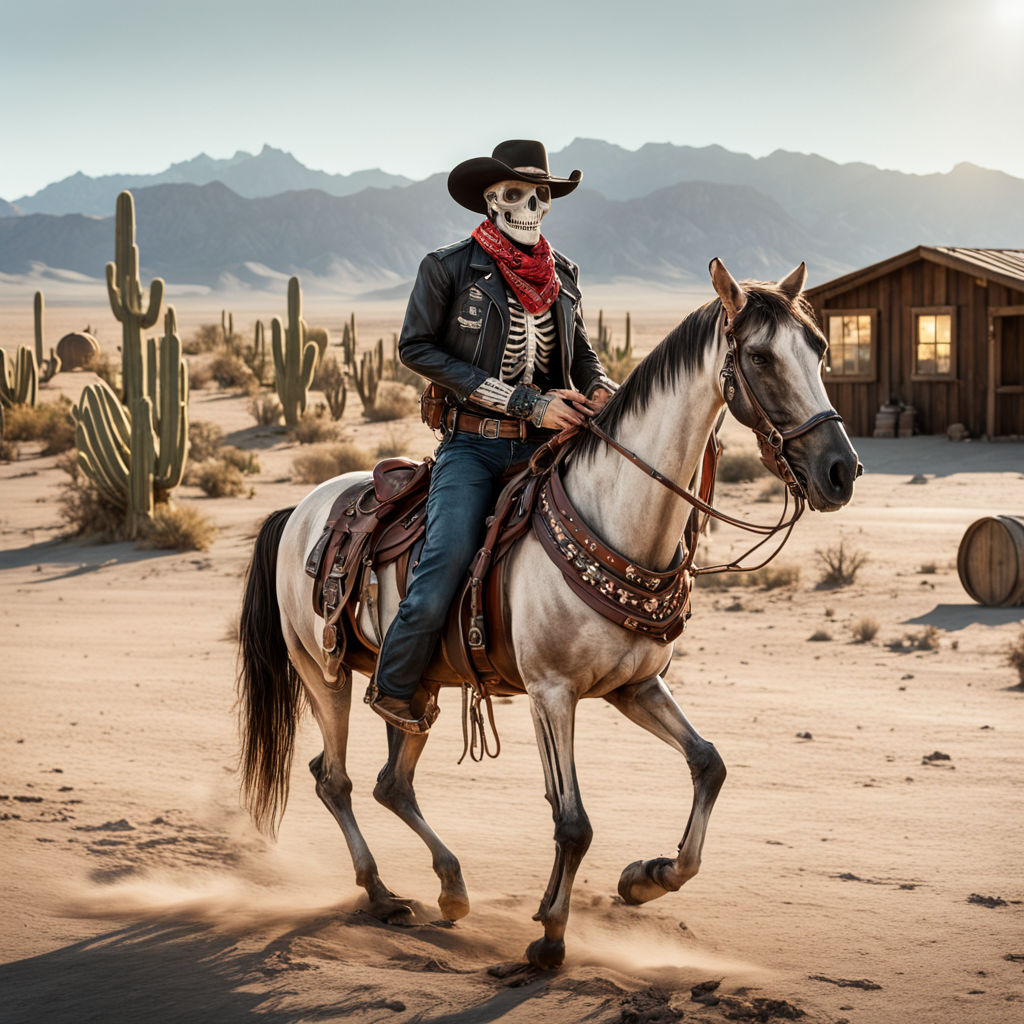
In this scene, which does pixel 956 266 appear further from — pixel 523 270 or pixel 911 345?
pixel 523 270

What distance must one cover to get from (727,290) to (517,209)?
53.5 inches

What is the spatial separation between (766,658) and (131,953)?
714 centimetres

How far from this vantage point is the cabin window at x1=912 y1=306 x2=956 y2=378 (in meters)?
25.4

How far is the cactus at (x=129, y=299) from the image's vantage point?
17.3 m

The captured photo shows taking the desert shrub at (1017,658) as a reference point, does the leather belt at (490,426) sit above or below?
above

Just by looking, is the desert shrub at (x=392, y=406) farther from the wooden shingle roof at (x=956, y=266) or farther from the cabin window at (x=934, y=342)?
the cabin window at (x=934, y=342)

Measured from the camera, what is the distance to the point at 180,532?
16.3 metres

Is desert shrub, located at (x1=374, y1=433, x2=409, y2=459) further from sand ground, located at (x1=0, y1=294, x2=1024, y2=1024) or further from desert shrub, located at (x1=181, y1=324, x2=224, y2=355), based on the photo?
desert shrub, located at (x1=181, y1=324, x2=224, y2=355)

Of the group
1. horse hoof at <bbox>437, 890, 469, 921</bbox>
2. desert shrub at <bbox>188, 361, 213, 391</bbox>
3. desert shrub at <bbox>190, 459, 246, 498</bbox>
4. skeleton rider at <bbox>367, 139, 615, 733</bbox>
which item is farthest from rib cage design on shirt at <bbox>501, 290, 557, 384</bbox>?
desert shrub at <bbox>188, 361, 213, 391</bbox>

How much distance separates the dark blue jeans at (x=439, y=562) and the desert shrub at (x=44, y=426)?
70.4ft

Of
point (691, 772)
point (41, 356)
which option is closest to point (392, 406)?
point (41, 356)

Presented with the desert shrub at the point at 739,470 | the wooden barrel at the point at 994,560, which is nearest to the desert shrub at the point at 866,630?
the wooden barrel at the point at 994,560

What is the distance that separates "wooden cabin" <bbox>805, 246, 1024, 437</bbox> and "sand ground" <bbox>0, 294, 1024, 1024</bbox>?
13.8 m

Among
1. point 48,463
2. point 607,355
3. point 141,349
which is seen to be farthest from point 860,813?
point 607,355
